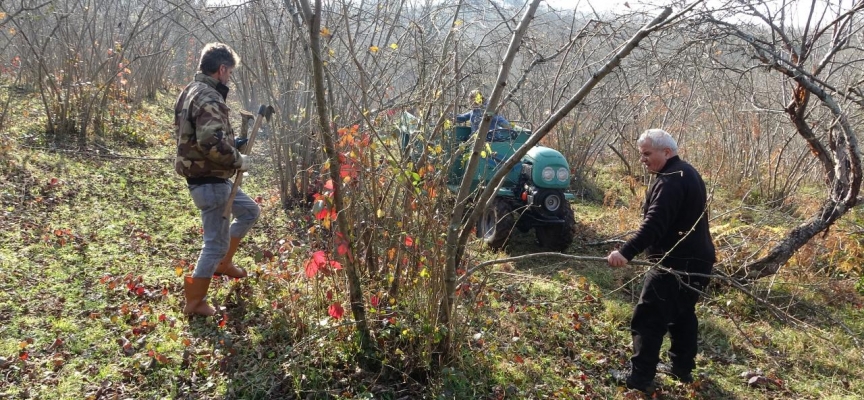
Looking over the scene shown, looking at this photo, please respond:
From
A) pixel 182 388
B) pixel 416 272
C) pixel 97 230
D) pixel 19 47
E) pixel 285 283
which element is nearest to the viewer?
pixel 182 388

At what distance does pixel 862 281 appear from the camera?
5.30m

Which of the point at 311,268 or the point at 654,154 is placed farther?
the point at 654,154

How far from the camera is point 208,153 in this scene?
11.1ft

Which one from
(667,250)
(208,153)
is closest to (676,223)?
(667,250)

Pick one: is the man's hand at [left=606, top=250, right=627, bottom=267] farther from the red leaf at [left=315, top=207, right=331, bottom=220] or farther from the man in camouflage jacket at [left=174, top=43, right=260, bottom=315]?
the man in camouflage jacket at [left=174, top=43, right=260, bottom=315]

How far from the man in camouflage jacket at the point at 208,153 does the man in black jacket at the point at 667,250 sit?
241 centimetres

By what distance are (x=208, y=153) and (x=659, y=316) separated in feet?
9.44

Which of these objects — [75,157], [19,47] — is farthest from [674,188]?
[19,47]

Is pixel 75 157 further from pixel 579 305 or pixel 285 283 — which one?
pixel 579 305

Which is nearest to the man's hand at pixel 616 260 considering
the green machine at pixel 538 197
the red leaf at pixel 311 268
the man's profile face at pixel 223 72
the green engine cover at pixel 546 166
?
the red leaf at pixel 311 268

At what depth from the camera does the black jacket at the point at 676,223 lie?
10.7ft

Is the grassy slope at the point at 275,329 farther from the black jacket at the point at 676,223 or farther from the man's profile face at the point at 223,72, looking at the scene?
the man's profile face at the point at 223,72

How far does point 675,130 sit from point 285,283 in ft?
22.4

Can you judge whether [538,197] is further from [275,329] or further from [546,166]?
[275,329]
